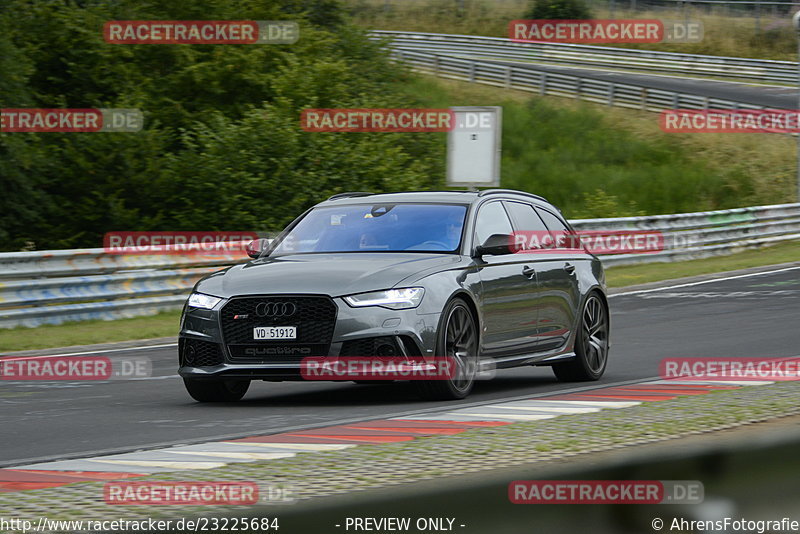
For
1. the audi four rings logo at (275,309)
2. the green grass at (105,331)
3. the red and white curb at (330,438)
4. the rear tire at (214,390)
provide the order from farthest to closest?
the green grass at (105,331) → the rear tire at (214,390) → the audi four rings logo at (275,309) → the red and white curb at (330,438)

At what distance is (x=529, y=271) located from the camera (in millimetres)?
11836

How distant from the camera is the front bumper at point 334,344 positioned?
1019 cm

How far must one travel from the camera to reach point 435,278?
10539 millimetres

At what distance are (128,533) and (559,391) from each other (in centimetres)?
859

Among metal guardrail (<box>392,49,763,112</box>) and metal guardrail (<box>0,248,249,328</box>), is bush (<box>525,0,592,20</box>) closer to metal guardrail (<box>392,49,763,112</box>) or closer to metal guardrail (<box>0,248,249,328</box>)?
metal guardrail (<box>392,49,763,112</box>)

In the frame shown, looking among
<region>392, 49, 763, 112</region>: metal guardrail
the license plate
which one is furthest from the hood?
<region>392, 49, 763, 112</region>: metal guardrail

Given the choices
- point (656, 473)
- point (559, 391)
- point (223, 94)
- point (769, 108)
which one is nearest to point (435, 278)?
point (559, 391)

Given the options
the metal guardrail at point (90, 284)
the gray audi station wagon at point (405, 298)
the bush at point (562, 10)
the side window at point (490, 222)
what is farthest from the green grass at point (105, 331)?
the bush at point (562, 10)

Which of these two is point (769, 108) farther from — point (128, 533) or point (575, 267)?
point (128, 533)

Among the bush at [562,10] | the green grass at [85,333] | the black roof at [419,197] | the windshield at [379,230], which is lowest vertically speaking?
the green grass at [85,333]

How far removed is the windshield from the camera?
11305 mm

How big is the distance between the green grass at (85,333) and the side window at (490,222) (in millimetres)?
6522

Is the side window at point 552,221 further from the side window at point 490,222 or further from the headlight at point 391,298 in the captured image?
the headlight at point 391,298

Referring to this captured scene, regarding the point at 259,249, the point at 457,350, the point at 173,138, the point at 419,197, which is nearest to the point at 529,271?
→ the point at 419,197
